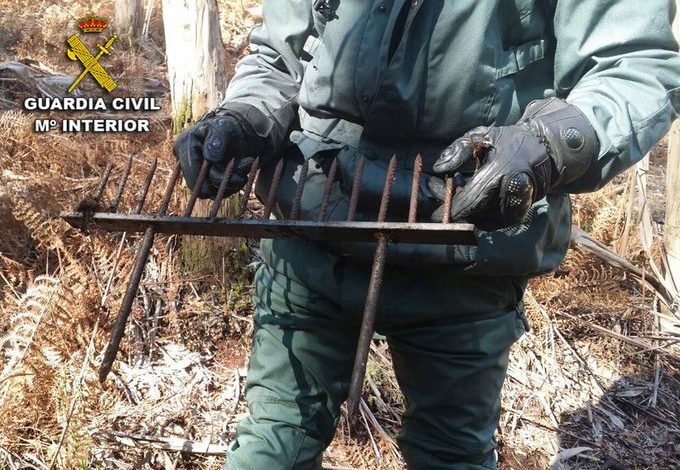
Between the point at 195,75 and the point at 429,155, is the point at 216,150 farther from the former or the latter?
the point at 195,75

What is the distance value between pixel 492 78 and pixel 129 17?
21.3ft

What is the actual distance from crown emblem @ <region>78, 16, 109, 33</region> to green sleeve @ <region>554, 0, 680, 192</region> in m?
5.94

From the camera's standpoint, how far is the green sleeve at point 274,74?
2.01 meters

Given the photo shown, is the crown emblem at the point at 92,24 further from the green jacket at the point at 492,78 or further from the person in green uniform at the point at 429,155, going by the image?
the green jacket at the point at 492,78

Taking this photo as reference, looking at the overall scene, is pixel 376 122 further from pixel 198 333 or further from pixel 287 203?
pixel 198 333

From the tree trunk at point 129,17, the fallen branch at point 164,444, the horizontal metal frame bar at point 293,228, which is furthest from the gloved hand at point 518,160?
the tree trunk at point 129,17

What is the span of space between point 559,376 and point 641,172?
1411 millimetres

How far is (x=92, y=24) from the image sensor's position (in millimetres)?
6867

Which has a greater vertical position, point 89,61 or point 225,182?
point 89,61

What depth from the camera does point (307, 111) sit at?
197 cm

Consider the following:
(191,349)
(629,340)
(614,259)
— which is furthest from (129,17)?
(629,340)

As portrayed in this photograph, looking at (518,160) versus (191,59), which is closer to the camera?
(518,160)

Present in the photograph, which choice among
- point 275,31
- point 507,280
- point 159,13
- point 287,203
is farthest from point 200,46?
point 159,13

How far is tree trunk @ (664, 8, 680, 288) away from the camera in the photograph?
165 inches
